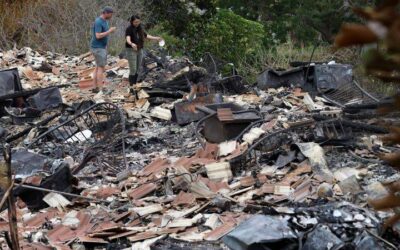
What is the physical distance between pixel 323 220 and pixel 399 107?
11.4 feet

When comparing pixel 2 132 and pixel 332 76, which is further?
pixel 332 76

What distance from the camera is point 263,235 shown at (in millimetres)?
4145

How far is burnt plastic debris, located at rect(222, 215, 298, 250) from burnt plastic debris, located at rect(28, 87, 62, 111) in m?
7.30

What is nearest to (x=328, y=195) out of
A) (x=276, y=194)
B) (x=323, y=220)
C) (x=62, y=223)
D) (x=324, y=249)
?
(x=276, y=194)

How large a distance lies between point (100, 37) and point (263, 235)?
24.6 feet

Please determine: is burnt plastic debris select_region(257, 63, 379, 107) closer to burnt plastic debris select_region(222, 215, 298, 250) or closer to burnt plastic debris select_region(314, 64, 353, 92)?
burnt plastic debris select_region(314, 64, 353, 92)

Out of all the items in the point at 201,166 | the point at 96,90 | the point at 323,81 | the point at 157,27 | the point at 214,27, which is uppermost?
the point at 201,166

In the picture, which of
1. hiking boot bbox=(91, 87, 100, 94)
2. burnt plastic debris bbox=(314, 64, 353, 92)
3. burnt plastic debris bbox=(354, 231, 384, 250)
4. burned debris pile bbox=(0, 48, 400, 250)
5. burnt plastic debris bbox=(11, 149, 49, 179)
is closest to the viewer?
burnt plastic debris bbox=(354, 231, 384, 250)

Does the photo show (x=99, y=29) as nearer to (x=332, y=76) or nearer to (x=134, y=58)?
(x=134, y=58)

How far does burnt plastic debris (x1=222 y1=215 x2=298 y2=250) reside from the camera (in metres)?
4.13

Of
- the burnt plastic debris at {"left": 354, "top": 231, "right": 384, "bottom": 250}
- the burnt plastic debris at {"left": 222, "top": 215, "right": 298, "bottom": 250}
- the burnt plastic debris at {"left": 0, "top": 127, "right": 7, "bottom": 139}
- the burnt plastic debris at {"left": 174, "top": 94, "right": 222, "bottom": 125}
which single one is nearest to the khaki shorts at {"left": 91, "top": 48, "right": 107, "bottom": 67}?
the burnt plastic debris at {"left": 0, "top": 127, "right": 7, "bottom": 139}

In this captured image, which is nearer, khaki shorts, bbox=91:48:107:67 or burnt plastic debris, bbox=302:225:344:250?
burnt plastic debris, bbox=302:225:344:250

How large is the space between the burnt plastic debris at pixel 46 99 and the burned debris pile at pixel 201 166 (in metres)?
0.02

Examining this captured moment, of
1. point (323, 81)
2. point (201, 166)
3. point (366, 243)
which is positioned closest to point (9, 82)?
point (323, 81)
